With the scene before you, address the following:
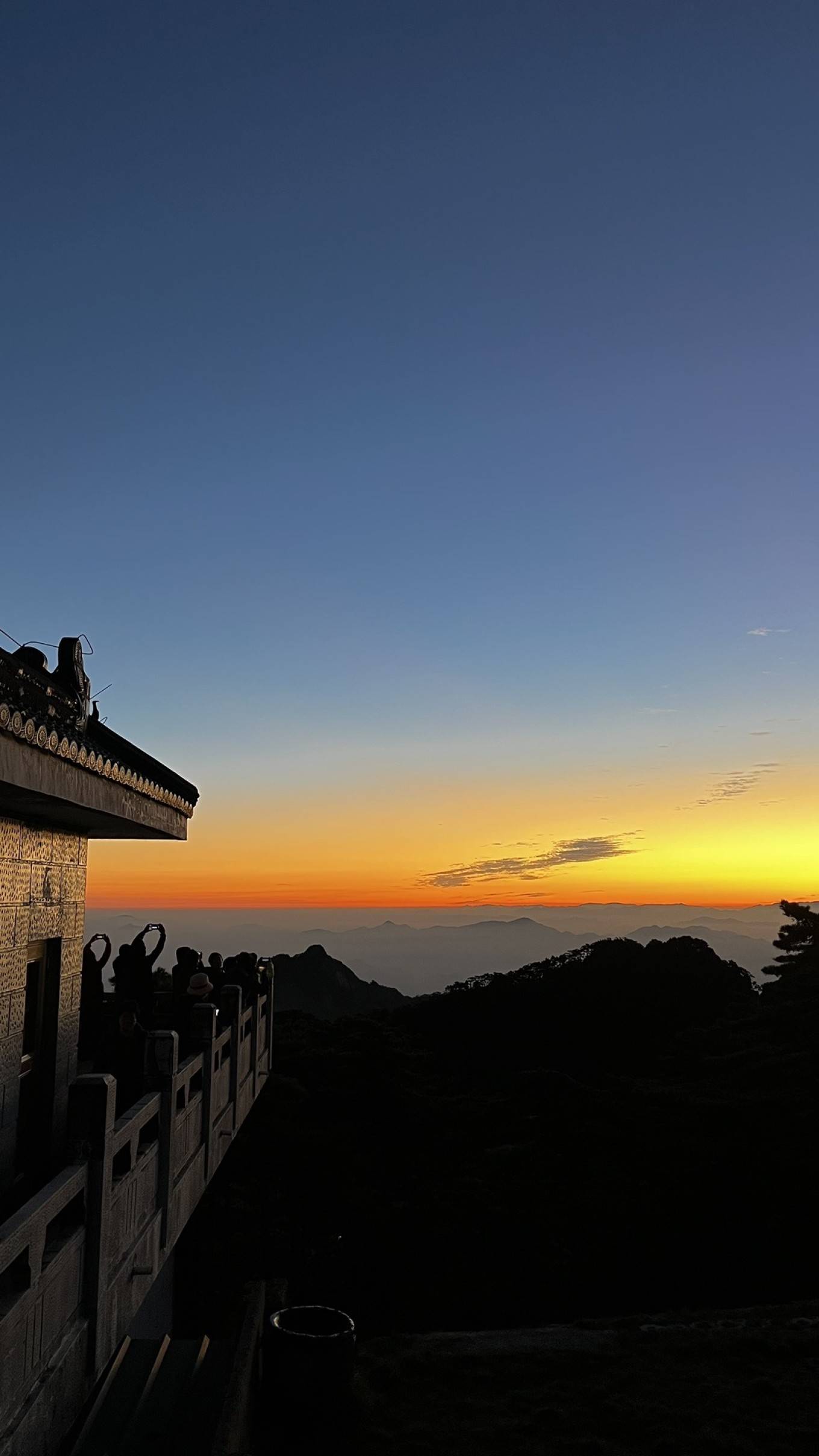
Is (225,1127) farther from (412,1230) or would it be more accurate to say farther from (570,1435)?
(412,1230)

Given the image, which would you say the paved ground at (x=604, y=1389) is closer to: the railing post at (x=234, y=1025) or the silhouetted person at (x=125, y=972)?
the railing post at (x=234, y=1025)

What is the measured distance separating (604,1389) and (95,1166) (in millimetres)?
11255

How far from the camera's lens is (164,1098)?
8.20 meters

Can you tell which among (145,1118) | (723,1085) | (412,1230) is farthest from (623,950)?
(145,1118)

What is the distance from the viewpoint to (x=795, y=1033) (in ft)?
83.4

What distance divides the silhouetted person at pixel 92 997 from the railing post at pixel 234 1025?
2895 mm

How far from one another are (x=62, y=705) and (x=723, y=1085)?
24.2 metres

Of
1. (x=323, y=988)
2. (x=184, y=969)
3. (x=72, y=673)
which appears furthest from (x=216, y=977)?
(x=323, y=988)

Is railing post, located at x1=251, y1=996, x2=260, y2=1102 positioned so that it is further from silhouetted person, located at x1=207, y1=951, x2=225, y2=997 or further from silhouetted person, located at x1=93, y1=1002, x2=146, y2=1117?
silhouetted person, located at x1=93, y1=1002, x2=146, y2=1117

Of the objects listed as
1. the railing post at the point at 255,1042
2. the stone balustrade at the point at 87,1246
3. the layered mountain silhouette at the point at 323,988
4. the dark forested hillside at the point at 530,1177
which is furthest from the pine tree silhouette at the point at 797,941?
the layered mountain silhouette at the point at 323,988

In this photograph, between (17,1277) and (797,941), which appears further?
(797,941)

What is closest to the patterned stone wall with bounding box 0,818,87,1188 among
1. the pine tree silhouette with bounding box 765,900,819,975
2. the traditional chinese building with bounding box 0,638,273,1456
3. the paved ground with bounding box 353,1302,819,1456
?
the traditional chinese building with bounding box 0,638,273,1456

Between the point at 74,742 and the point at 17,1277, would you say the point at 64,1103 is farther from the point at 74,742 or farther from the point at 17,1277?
the point at 74,742

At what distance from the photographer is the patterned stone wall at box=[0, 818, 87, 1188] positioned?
6715mm
